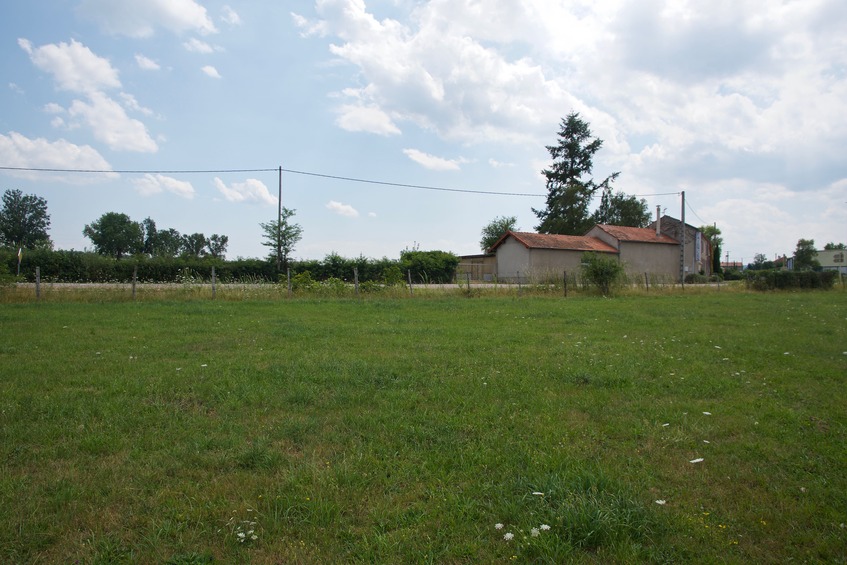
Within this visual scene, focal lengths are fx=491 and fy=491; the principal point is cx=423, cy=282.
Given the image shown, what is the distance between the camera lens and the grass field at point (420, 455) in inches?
103

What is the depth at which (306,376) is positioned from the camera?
5992 millimetres

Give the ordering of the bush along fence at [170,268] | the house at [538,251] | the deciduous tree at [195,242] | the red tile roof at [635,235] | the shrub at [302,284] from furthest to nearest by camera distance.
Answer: the deciduous tree at [195,242]
the red tile roof at [635,235]
the house at [538,251]
the bush along fence at [170,268]
the shrub at [302,284]

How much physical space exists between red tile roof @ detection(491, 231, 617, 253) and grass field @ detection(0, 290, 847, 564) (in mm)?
30862

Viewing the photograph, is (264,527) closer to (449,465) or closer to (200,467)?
(200,467)

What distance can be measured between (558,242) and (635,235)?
8.94 meters

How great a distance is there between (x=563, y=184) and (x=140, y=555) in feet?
186

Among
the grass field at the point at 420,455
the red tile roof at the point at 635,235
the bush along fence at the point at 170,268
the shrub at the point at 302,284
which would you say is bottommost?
the grass field at the point at 420,455

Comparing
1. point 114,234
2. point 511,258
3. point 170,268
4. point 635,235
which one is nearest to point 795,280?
point 635,235

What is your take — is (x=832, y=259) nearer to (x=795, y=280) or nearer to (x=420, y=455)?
(x=795, y=280)

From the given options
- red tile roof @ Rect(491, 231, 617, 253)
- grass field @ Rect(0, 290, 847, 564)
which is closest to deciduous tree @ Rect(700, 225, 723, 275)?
red tile roof @ Rect(491, 231, 617, 253)

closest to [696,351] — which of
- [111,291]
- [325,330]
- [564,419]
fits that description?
[564,419]

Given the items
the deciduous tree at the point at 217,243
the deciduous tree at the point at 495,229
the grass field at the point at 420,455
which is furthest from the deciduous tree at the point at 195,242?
the grass field at the point at 420,455

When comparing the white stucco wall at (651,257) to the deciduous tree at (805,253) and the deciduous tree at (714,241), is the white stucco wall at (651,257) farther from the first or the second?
the deciduous tree at (805,253)

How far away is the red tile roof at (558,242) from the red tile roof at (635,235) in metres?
1.15
